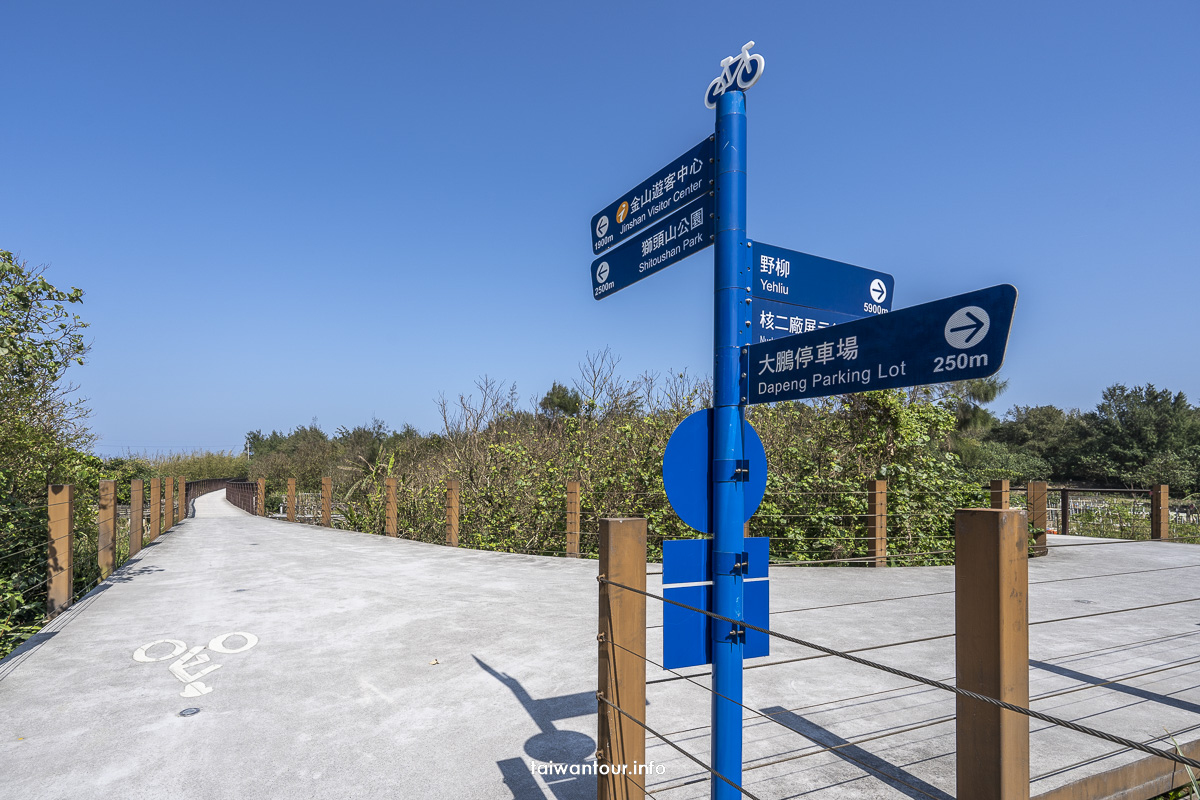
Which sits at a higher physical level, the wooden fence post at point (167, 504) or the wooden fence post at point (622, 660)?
the wooden fence post at point (622, 660)

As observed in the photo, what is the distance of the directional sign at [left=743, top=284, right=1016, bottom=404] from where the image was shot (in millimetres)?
1588

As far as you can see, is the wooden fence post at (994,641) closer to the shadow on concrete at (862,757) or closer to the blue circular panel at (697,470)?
the blue circular panel at (697,470)

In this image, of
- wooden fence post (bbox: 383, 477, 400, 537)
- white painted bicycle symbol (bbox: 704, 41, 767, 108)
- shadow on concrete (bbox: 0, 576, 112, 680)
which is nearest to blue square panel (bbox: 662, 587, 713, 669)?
white painted bicycle symbol (bbox: 704, 41, 767, 108)

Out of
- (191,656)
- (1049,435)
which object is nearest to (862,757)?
(191,656)

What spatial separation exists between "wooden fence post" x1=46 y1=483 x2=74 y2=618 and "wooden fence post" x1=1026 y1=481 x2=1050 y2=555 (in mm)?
11747

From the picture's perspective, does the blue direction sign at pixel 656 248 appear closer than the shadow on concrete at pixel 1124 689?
Yes

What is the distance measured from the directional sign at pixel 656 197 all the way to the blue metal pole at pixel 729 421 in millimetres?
98

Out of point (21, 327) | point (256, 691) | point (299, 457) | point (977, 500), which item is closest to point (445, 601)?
point (256, 691)

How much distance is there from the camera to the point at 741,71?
2307 millimetres

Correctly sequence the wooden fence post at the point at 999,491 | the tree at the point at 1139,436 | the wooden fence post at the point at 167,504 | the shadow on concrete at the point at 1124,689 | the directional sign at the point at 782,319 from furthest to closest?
the tree at the point at 1139,436 < the wooden fence post at the point at 167,504 < the wooden fence post at the point at 999,491 < the shadow on concrete at the point at 1124,689 < the directional sign at the point at 782,319

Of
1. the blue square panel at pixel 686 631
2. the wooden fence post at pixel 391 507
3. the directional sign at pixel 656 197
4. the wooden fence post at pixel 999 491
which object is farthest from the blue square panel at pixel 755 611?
the wooden fence post at pixel 391 507

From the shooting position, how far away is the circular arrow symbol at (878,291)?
2.65 metres

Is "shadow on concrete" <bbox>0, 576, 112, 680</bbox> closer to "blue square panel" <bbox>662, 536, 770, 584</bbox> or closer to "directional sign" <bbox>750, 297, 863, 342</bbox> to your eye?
"blue square panel" <bbox>662, 536, 770, 584</bbox>

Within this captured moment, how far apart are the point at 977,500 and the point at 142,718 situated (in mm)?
10512
